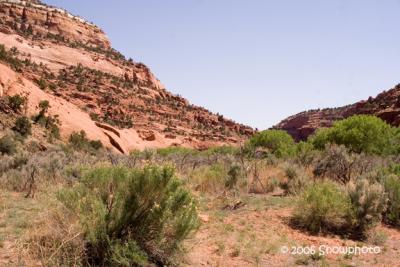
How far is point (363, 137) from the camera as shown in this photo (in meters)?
32.0

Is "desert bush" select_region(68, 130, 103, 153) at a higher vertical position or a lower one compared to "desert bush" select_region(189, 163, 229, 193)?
higher

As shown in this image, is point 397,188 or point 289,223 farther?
point 397,188

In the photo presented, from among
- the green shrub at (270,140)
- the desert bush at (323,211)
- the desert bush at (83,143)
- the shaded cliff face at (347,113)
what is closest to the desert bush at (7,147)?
the desert bush at (83,143)

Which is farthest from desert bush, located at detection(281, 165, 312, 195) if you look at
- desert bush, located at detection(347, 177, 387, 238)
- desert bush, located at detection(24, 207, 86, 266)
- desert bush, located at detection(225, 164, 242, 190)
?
desert bush, located at detection(24, 207, 86, 266)

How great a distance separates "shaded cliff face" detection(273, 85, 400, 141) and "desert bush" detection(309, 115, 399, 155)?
29940 millimetres

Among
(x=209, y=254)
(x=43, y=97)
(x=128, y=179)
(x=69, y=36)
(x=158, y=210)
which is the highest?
(x=69, y=36)

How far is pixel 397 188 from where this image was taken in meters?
10.5

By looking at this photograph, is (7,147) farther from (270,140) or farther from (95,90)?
(95,90)

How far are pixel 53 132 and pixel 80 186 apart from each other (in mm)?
29953

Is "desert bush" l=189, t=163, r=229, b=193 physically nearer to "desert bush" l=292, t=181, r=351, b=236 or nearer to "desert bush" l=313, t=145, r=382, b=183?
"desert bush" l=313, t=145, r=382, b=183

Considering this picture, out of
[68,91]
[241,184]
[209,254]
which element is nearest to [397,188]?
[241,184]

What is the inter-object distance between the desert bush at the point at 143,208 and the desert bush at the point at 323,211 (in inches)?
155

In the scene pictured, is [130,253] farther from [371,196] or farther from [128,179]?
[371,196]

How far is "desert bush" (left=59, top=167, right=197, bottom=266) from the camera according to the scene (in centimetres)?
606
